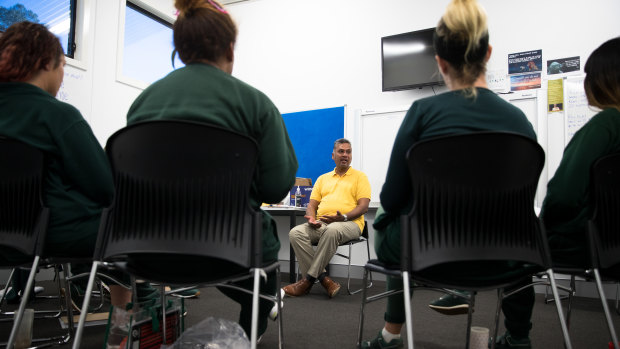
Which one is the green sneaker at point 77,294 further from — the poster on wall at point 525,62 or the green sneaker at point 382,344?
the poster on wall at point 525,62

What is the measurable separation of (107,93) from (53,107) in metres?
3.16

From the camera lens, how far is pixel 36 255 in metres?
1.25

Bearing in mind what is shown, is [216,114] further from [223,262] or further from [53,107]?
[53,107]

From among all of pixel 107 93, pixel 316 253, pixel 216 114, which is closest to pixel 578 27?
pixel 316 253

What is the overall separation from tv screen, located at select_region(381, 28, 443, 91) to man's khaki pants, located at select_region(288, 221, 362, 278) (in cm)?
170

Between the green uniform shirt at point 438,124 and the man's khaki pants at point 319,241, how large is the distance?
6.58 feet

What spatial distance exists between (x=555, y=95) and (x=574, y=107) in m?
0.19

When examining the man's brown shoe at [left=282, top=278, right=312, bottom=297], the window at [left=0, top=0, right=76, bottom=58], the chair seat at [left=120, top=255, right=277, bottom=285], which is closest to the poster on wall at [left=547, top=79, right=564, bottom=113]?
the man's brown shoe at [left=282, top=278, right=312, bottom=297]

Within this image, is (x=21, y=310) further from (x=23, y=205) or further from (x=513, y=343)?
(x=513, y=343)

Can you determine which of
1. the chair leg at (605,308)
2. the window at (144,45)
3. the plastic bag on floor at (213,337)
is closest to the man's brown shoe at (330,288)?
the plastic bag on floor at (213,337)

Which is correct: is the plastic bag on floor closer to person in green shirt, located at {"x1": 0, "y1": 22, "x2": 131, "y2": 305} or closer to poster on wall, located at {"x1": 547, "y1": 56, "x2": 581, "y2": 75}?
person in green shirt, located at {"x1": 0, "y1": 22, "x2": 131, "y2": 305}

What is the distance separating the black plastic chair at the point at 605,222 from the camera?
120 cm

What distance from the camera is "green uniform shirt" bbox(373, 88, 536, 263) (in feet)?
3.72

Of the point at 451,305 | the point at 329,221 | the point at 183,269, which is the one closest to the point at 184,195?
the point at 183,269
